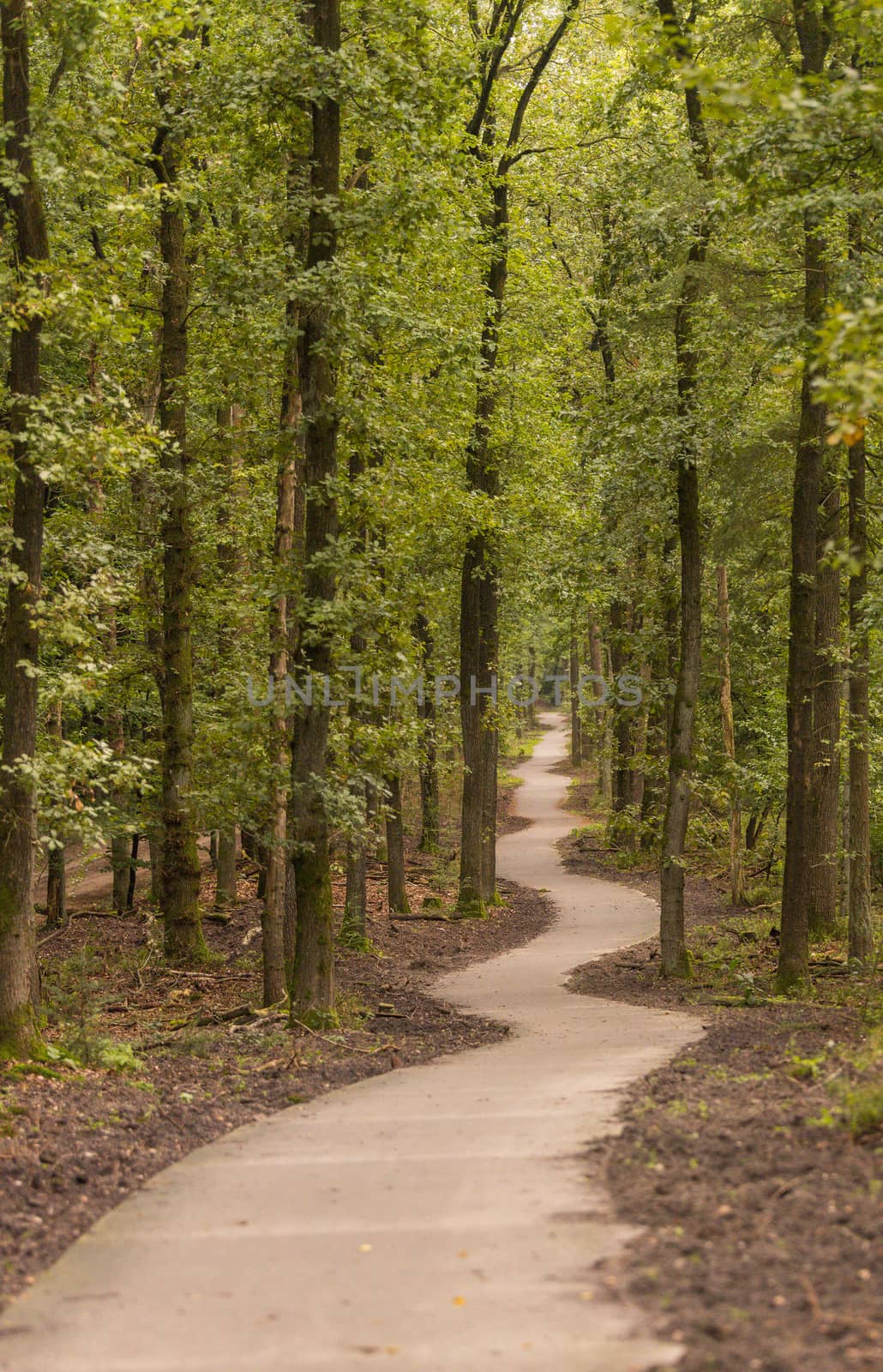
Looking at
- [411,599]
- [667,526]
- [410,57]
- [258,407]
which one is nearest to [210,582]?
[258,407]

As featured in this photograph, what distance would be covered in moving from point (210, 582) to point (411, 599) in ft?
17.5

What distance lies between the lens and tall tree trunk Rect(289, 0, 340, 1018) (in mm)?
12172

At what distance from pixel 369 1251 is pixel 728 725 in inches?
738

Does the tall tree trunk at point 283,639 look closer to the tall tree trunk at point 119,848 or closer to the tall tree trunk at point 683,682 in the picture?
the tall tree trunk at point 119,848

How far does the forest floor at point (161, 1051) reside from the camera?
7.37 meters

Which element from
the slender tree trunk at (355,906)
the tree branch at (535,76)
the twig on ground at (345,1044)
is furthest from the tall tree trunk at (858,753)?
the tree branch at (535,76)

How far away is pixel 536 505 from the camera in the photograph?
75.1 feet

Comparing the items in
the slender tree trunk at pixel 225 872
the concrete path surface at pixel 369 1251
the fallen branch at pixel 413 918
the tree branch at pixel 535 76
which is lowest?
the fallen branch at pixel 413 918

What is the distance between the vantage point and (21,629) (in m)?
10.4

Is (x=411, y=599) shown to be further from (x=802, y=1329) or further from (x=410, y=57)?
(x=802, y=1329)

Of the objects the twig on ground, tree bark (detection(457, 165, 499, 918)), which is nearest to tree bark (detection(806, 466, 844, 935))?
tree bark (detection(457, 165, 499, 918))

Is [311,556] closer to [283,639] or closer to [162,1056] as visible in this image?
[283,639]

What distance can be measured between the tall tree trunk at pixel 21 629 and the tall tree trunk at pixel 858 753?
8.98 meters

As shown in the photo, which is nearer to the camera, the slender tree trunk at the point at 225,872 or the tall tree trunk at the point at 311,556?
the tall tree trunk at the point at 311,556
